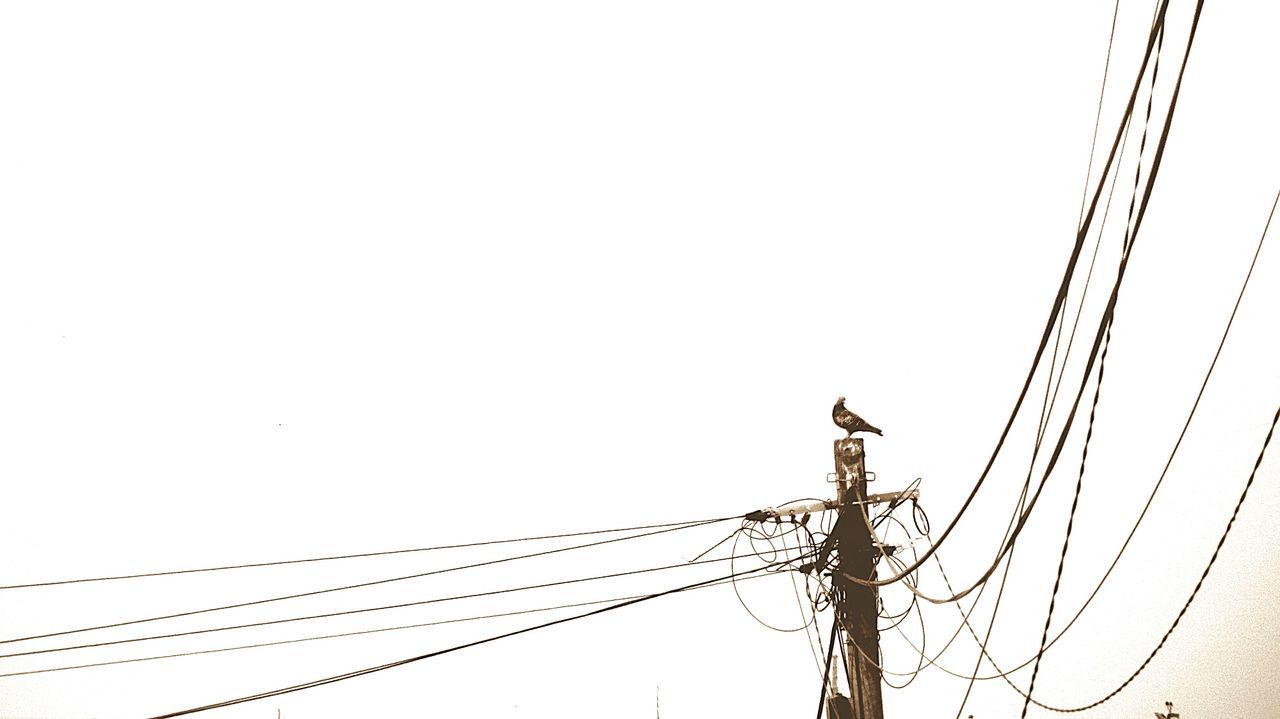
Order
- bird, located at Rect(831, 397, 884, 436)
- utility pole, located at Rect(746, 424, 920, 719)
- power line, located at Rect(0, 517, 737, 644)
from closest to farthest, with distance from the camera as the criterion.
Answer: utility pole, located at Rect(746, 424, 920, 719) < bird, located at Rect(831, 397, 884, 436) < power line, located at Rect(0, 517, 737, 644)

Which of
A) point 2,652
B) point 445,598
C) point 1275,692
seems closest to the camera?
point 2,652

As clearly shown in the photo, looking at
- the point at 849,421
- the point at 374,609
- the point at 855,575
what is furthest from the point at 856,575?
the point at 374,609

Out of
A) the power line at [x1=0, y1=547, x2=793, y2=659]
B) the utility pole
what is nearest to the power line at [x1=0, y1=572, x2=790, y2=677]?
the power line at [x1=0, y1=547, x2=793, y2=659]

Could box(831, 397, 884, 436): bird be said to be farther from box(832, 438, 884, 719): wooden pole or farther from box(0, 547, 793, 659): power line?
box(0, 547, 793, 659): power line

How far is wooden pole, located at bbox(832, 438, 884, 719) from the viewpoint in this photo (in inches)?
154

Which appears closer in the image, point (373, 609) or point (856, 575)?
point (856, 575)

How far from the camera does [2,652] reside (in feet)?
16.4

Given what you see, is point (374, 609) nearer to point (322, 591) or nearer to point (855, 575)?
point (322, 591)

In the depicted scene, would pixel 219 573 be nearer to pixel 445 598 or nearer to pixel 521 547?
pixel 445 598

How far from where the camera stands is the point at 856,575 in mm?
4078

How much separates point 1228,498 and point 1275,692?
158 cm

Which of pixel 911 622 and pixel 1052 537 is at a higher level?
pixel 1052 537

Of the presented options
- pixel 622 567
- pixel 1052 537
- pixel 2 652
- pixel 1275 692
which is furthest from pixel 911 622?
pixel 2 652

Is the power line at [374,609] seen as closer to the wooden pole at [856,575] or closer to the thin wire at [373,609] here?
the thin wire at [373,609]
